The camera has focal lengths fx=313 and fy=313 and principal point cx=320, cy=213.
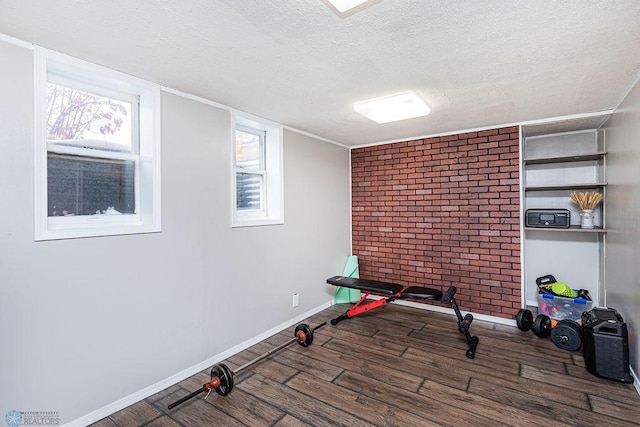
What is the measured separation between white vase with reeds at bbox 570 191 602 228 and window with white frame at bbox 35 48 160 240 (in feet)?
13.9

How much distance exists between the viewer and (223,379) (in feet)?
7.47

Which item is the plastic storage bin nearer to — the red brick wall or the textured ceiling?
the red brick wall

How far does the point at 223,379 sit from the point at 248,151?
2.26 metres

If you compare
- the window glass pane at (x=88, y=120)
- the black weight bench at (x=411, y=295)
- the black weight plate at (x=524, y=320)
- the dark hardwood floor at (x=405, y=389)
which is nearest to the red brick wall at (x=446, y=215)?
the black weight plate at (x=524, y=320)

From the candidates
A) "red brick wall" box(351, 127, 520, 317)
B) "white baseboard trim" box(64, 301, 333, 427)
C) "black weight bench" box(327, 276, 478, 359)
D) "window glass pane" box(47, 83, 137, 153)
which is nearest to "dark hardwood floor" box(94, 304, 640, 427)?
"white baseboard trim" box(64, 301, 333, 427)

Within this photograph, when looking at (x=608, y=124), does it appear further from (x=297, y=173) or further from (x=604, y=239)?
(x=297, y=173)

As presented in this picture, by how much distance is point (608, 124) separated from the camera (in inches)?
128

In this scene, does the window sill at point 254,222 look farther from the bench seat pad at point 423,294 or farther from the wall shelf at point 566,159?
the wall shelf at point 566,159

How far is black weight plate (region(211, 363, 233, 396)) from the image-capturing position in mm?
2264

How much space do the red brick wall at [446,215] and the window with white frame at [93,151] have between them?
305cm

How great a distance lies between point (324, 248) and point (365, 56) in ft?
9.00

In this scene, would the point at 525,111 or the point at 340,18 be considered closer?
the point at 340,18

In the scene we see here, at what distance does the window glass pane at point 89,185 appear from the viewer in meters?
→ 2.00

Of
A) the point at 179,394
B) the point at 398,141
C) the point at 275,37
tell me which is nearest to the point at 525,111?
the point at 398,141
